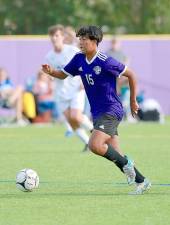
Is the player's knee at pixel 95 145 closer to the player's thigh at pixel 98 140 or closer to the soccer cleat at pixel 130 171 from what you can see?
the player's thigh at pixel 98 140

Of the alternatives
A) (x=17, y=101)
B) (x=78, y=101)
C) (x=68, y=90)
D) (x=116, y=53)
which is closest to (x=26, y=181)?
(x=78, y=101)

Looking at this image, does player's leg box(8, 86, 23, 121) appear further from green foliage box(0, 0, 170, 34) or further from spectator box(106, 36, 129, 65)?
green foliage box(0, 0, 170, 34)

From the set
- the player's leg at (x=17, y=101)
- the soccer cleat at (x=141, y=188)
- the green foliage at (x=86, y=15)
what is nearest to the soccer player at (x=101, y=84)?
the soccer cleat at (x=141, y=188)

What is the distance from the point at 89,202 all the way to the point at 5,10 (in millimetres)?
24444

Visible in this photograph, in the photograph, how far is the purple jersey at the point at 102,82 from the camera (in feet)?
33.9

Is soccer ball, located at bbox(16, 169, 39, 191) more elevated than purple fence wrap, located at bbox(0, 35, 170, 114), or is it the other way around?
soccer ball, located at bbox(16, 169, 39, 191)

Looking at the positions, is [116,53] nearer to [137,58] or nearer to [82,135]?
[137,58]

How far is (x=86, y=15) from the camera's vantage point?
3394cm

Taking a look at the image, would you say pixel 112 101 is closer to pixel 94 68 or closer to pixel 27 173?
pixel 94 68

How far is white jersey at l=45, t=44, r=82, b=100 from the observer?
52.6ft

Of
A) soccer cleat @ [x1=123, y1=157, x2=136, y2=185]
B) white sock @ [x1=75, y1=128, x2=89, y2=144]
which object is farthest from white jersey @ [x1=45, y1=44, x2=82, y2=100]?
soccer cleat @ [x1=123, y1=157, x2=136, y2=185]

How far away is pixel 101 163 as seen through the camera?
1369cm

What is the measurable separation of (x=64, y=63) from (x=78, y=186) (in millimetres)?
5504

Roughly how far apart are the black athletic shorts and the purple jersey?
6 centimetres
